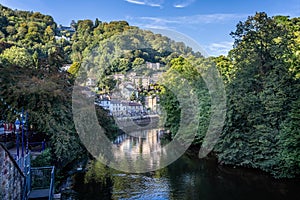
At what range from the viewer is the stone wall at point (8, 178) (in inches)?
215

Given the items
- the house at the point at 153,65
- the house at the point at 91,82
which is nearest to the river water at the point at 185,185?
the house at the point at 91,82

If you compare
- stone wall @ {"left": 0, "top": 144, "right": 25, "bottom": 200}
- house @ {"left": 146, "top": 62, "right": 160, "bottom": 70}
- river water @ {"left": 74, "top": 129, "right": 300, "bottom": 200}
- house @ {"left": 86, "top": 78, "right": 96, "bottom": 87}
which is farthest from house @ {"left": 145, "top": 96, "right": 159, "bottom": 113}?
stone wall @ {"left": 0, "top": 144, "right": 25, "bottom": 200}

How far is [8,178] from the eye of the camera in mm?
5887

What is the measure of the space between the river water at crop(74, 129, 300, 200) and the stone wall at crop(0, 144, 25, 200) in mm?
3830

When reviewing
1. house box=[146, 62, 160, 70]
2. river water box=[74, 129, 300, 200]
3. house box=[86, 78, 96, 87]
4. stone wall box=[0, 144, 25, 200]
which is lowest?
river water box=[74, 129, 300, 200]

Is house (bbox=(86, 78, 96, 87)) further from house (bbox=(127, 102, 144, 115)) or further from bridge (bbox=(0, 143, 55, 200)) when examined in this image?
house (bbox=(127, 102, 144, 115))

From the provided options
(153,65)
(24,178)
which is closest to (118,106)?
(153,65)

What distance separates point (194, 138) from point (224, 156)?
473 cm

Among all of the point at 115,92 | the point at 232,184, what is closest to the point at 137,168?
the point at 232,184

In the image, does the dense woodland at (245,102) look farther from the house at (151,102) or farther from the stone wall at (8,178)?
the house at (151,102)

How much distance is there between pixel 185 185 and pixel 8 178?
305 inches

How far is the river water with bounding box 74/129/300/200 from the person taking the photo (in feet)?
34.9

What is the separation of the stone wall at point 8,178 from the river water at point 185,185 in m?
3.83

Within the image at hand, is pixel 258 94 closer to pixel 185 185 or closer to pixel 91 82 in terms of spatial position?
pixel 185 185
